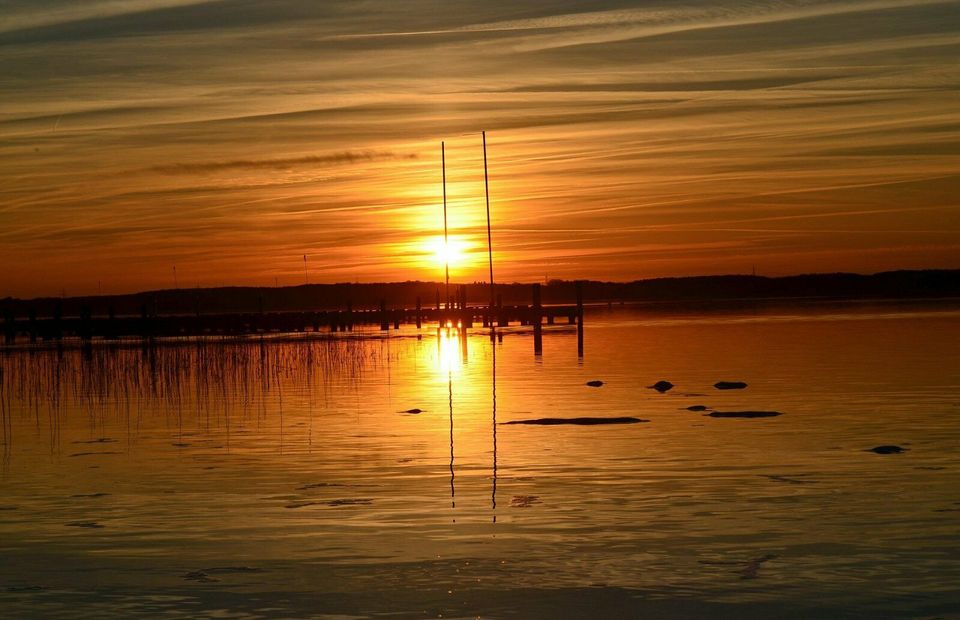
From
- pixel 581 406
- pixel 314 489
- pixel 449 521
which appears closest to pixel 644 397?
pixel 581 406

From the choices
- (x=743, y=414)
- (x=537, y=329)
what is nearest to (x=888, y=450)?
(x=743, y=414)

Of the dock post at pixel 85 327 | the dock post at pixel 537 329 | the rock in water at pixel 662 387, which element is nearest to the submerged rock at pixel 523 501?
the rock in water at pixel 662 387

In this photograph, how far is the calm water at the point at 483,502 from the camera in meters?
10.6

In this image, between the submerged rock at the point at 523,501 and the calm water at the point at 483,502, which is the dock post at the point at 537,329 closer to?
the calm water at the point at 483,502

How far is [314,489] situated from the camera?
16.4 meters

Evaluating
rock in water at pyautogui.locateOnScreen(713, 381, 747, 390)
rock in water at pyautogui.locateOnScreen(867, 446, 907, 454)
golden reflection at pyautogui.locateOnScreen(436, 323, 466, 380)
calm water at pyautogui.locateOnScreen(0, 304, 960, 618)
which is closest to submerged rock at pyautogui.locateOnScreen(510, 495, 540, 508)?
calm water at pyautogui.locateOnScreen(0, 304, 960, 618)

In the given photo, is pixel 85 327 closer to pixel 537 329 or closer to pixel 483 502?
pixel 537 329

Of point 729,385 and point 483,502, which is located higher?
point 483,502

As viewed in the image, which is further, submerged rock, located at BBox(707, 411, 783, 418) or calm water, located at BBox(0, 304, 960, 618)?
submerged rock, located at BBox(707, 411, 783, 418)

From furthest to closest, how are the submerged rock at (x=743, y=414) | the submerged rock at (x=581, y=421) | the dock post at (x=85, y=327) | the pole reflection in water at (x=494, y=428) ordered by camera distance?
the dock post at (x=85, y=327) → the submerged rock at (x=743, y=414) → the submerged rock at (x=581, y=421) → the pole reflection in water at (x=494, y=428)

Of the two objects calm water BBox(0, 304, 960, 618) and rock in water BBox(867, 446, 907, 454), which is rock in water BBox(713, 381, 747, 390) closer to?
calm water BBox(0, 304, 960, 618)

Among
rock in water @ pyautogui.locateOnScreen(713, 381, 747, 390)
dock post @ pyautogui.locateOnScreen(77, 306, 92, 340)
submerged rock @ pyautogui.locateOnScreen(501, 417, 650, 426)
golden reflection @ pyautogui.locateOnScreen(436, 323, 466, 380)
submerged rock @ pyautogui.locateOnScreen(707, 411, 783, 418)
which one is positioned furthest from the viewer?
dock post @ pyautogui.locateOnScreen(77, 306, 92, 340)

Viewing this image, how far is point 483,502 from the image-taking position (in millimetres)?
14922

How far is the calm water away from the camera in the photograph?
10633 millimetres
